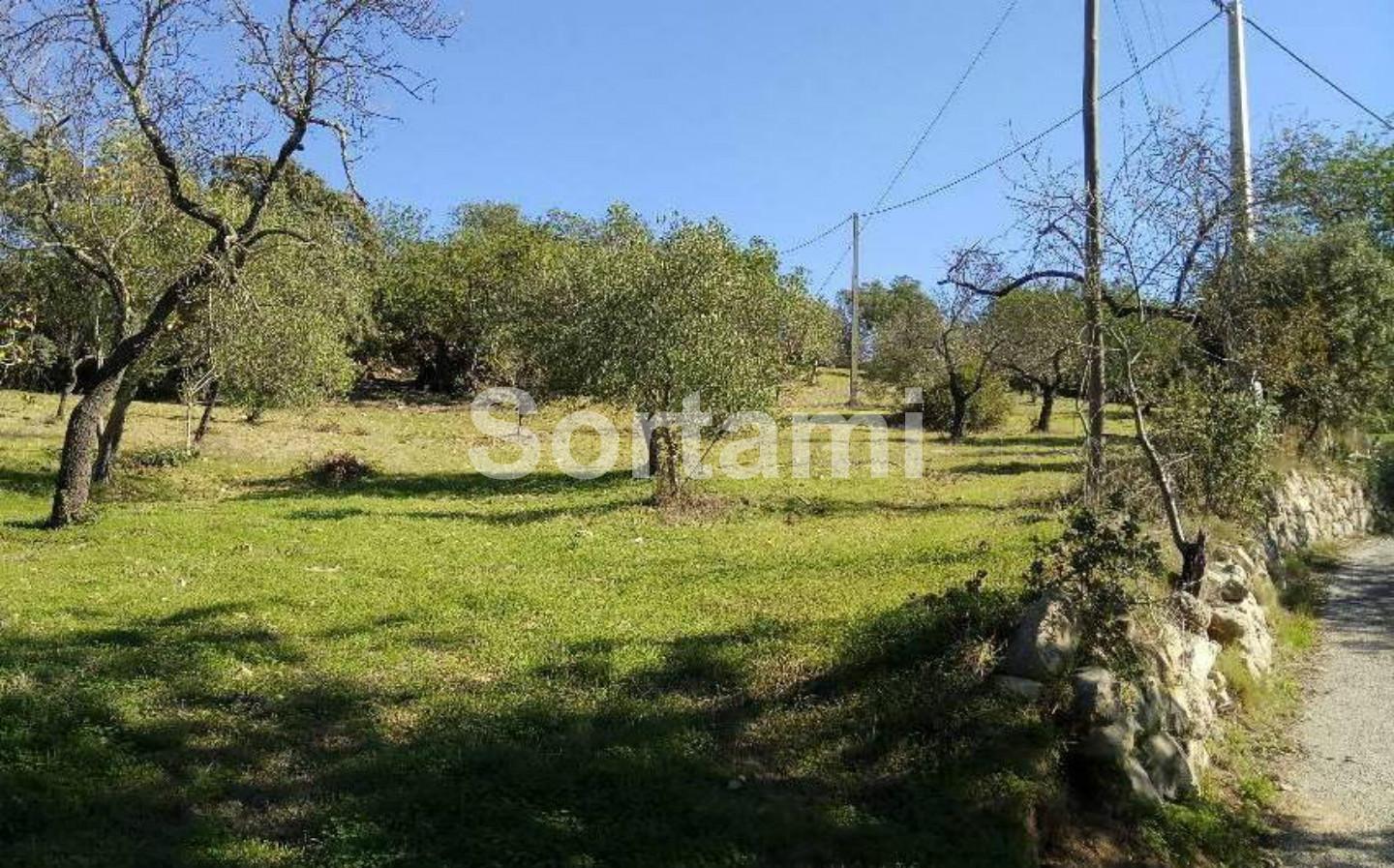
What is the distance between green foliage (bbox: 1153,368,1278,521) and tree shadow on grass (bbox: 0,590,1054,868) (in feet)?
17.9

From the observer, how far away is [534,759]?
23.4 ft

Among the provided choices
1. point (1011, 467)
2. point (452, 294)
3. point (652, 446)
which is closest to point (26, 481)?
point (652, 446)

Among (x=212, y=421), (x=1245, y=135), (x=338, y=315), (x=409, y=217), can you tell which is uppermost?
(x=409, y=217)

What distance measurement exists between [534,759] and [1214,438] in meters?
10.3

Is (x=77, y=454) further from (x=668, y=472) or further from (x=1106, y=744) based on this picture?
(x=1106, y=744)

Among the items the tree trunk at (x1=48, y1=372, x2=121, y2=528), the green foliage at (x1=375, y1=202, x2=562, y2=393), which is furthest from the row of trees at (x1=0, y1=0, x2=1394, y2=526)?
the green foliage at (x1=375, y1=202, x2=562, y2=393)

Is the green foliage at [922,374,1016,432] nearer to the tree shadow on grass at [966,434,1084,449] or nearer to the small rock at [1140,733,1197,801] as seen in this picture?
the tree shadow on grass at [966,434,1084,449]

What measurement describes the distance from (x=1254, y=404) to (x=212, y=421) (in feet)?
98.6

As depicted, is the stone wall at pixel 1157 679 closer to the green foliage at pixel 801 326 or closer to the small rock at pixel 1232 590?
the small rock at pixel 1232 590

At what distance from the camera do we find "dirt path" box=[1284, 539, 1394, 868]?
749 centimetres

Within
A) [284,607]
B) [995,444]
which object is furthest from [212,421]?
[995,444]

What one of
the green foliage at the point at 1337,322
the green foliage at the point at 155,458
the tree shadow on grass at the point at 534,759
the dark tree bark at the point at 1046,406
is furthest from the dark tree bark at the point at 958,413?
the tree shadow on grass at the point at 534,759

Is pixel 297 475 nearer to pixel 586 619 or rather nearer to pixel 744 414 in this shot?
pixel 744 414

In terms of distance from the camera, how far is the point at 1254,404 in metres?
13.5
